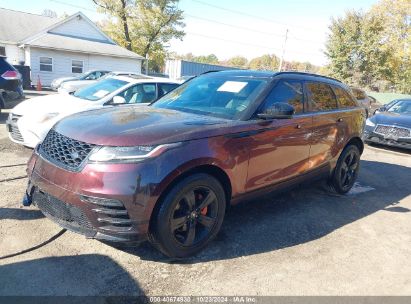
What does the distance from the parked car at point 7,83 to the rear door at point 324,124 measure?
816 cm

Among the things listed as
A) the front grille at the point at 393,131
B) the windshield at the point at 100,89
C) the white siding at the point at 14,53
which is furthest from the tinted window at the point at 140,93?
the white siding at the point at 14,53

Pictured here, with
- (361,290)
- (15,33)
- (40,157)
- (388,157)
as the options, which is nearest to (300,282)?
(361,290)

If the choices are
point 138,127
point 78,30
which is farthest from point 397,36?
point 138,127

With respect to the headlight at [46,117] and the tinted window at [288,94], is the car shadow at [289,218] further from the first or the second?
the headlight at [46,117]

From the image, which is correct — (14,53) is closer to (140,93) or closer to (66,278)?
(140,93)

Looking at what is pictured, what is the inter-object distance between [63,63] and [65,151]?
23.7 metres

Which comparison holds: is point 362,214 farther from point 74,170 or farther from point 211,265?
point 74,170

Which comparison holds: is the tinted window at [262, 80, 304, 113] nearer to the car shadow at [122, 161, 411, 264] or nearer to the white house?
the car shadow at [122, 161, 411, 264]

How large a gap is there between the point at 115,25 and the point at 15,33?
382 inches

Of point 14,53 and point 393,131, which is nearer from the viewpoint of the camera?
point 393,131

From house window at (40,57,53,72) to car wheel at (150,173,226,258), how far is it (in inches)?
931

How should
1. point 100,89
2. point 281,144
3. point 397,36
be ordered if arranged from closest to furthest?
point 281,144, point 100,89, point 397,36

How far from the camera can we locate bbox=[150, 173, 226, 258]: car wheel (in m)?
2.94

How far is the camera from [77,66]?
2489 cm
